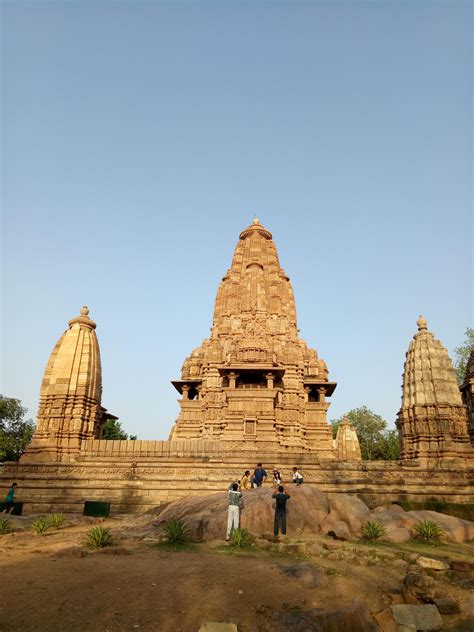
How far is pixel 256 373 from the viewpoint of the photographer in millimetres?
35344

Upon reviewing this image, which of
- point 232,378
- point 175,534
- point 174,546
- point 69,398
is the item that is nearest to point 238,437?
point 232,378

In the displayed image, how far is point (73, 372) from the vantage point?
26.8 metres

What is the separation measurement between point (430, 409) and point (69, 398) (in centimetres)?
2144

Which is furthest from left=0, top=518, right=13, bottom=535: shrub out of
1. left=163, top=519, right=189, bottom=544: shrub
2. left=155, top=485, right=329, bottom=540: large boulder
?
left=163, top=519, right=189, bottom=544: shrub

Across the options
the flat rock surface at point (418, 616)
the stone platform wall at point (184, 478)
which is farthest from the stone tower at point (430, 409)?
the flat rock surface at point (418, 616)

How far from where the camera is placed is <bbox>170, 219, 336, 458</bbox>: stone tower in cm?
3381

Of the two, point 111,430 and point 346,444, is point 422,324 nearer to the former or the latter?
point 346,444

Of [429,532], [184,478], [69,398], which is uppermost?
[69,398]

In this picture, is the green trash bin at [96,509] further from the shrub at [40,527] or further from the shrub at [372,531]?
the shrub at [372,531]

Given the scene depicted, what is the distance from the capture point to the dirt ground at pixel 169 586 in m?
6.83

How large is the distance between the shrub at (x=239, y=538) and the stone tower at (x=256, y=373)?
59.9 ft

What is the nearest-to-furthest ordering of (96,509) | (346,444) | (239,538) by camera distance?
1. (239,538)
2. (96,509)
3. (346,444)

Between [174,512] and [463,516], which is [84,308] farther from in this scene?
[463,516]

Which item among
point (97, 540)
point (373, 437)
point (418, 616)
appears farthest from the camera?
point (373, 437)
